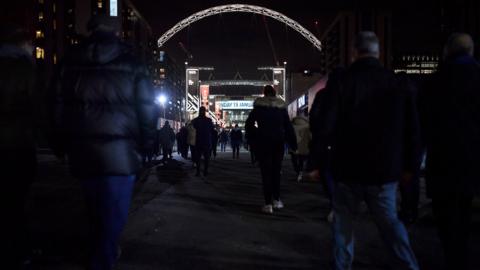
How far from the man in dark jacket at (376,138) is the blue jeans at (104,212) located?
133cm

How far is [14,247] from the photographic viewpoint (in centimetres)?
371

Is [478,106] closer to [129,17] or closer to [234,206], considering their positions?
[234,206]

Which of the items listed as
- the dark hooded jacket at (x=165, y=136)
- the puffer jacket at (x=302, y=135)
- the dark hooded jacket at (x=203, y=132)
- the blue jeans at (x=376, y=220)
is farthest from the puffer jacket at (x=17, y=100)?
the dark hooded jacket at (x=165, y=136)

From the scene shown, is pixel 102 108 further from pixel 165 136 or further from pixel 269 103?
pixel 165 136

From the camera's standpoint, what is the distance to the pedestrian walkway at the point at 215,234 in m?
4.51

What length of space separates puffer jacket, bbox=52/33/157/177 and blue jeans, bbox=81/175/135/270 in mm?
70

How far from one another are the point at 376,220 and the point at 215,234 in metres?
2.79

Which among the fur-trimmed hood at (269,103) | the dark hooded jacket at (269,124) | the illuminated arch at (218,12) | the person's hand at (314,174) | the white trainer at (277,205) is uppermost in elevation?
the illuminated arch at (218,12)

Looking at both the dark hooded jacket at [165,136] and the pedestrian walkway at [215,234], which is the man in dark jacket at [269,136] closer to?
the pedestrian walkway at [215,234]

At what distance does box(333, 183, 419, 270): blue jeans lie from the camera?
127 inches

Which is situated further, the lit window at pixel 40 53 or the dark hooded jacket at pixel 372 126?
the lit window at pixel 40 53

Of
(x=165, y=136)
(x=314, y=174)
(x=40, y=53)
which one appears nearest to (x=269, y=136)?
(x=314, y=174)

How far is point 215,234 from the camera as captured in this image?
5.79 m

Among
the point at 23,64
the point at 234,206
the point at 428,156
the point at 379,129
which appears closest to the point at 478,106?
the point at 428,156
